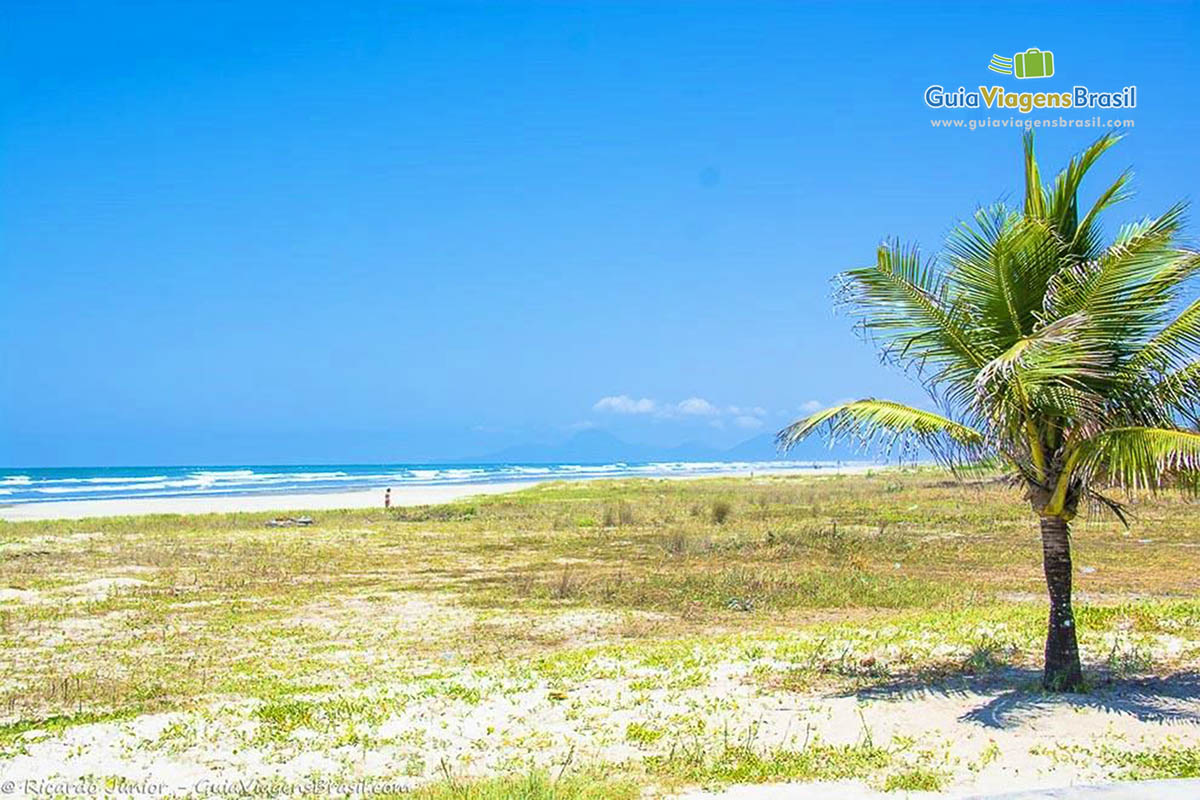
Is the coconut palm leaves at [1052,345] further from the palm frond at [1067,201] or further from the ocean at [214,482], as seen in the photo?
the ocean at [214,482]

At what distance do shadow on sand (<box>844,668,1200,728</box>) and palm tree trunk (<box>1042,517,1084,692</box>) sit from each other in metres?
0.15

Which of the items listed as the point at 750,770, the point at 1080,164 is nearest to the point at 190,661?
the point at 750,770

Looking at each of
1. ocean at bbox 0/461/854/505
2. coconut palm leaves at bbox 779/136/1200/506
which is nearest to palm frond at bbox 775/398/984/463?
coconut palm leaves at bbox 779/136/1200/506

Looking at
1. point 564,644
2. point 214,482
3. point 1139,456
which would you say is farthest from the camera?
point 214,482

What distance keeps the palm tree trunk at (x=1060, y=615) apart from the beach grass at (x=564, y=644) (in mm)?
578

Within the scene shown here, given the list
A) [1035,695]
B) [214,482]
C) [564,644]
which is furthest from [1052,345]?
[214,482]

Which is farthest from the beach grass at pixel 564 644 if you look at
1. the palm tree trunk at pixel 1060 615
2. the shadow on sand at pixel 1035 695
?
the palm tree trunk at pixel 1060 615

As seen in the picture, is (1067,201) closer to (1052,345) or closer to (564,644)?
(1052,345)

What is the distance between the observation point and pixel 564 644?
12.8m

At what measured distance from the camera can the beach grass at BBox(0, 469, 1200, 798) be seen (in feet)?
24.6

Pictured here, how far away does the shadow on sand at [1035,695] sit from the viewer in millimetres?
7910

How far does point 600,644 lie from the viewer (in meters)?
12.7

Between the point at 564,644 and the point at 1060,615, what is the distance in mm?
6473

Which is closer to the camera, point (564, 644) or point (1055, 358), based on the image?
point (1055, 358)
